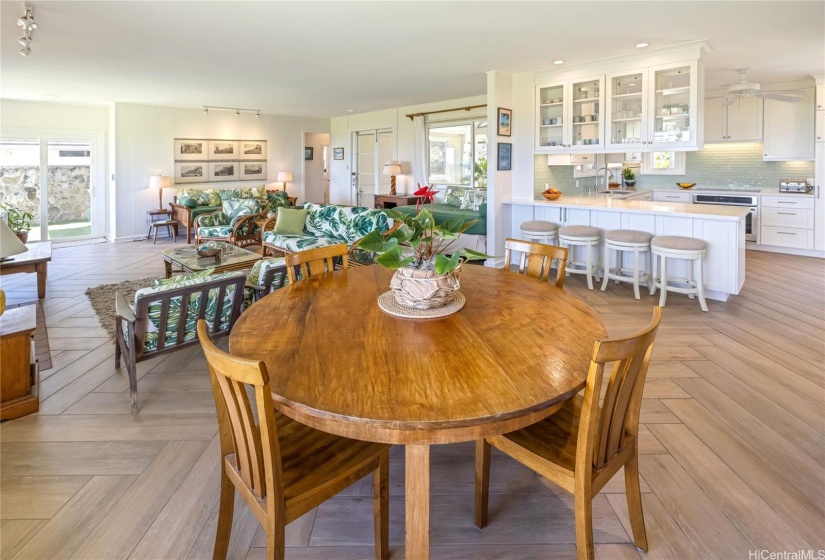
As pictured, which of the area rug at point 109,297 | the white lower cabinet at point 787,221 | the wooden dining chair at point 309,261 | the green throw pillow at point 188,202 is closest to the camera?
the wooden dining chair at point 309,261

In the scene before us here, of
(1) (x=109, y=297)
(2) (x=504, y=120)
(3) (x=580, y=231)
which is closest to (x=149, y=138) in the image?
(1) (x=109, y=297)

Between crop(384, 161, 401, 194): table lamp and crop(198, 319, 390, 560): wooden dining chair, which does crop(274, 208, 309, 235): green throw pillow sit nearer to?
crop(384, 161, 401, 194): table lamp

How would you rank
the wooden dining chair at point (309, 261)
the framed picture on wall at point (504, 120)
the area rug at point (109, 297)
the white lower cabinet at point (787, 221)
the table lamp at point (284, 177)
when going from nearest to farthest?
the wooden dining chair at point (309, 261) < the area rug at point (109, 297) < the framed picture on wall at point (504, 120) < the white lower cabinet at point (787, 221) < the table lamp at point (284, 177)

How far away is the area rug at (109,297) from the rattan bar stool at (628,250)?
455 cm

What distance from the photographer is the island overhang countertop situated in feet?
14.6

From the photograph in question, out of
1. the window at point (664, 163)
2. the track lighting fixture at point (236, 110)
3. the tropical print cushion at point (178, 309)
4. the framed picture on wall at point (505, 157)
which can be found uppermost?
the track lighting fixture at point (236, 110)

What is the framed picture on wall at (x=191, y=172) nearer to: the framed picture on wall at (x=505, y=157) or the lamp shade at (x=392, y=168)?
the lamp shade at (x=392, y=168)

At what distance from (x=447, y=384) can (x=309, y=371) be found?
0.39 metres

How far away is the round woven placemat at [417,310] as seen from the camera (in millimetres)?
1790

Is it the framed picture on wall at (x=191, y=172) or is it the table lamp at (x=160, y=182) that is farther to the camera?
the framed picture on wall at (x=191, y=172)

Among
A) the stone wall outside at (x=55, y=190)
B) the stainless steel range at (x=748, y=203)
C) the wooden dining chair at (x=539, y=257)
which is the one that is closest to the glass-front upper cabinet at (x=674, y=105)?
the stainless steel range at (x=748, y=203)

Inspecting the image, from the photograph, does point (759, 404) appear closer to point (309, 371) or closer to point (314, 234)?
point (309, 371)

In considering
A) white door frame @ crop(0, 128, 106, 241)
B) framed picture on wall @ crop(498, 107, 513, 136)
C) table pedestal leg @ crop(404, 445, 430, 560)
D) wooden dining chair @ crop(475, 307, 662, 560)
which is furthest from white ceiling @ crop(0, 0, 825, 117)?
table pedestal leg @ crop(404, 445, 430, 560)

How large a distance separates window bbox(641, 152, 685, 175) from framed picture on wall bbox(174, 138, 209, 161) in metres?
8.24
